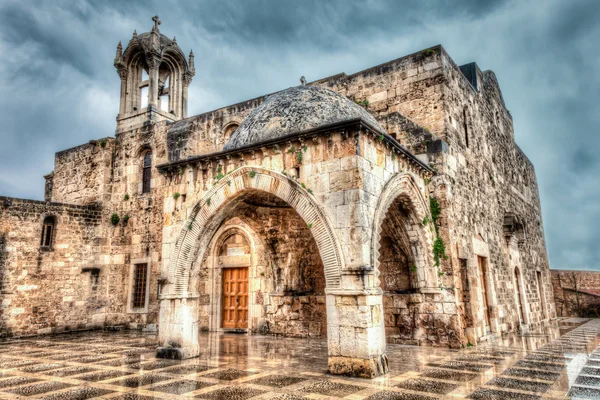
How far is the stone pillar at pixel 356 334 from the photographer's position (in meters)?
5.97

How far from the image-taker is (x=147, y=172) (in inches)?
604

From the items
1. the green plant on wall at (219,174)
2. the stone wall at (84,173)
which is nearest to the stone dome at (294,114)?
the green plant on wall at (219,174)

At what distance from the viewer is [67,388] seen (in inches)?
216

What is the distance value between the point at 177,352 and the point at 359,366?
3519mm

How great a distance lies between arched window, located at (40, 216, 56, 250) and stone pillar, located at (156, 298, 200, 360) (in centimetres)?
762

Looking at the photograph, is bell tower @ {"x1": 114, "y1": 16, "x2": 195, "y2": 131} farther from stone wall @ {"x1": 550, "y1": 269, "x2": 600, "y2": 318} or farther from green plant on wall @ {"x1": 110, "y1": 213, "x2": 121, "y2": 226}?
stone wall @ {"x1": 550, "y1": 269, "x2": 600, "y2": 318}

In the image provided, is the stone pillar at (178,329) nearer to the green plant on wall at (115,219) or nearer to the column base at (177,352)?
the column base at (177,352)

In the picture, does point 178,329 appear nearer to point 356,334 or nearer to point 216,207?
point 216,207

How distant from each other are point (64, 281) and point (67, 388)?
9368 mm

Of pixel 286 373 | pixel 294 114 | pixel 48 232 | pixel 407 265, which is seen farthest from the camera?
pixel 48 232

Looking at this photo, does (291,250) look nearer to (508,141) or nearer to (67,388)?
(67,388)

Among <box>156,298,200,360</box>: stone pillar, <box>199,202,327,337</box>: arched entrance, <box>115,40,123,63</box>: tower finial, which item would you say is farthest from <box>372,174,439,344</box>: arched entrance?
<box>115,40,123,63</box>: tower finial

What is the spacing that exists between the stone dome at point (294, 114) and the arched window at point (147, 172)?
23.5 feet

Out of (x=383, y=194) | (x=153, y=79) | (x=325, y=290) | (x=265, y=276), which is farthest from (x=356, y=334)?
(x=153, y=79)
